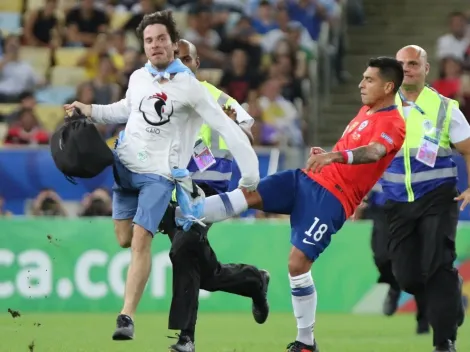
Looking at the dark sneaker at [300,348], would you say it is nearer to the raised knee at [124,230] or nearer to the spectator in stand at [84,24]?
the raised knee at [124,230]

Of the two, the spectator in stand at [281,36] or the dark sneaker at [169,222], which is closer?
the dark sneaker at [169,222]

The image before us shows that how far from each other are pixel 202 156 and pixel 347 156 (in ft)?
5.74

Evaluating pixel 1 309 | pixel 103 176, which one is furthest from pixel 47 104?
pixel 1 309

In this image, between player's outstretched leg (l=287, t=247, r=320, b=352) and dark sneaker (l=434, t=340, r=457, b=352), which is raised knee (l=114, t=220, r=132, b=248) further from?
dark sneaker (l=434, t=340, r=457, b=352)

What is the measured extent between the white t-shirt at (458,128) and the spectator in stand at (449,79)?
8.94 m

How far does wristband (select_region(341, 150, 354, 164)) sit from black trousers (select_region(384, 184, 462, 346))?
1544mm

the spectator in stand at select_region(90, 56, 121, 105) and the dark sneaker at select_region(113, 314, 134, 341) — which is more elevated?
the spectator in stand at select_region(90, 56, 121, 105)

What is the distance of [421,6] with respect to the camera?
24.1 m

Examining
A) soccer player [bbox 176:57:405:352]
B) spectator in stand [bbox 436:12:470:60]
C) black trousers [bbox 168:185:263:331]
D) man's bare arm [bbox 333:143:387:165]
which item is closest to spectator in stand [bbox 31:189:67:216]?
black trousers [bbox 168:185:263:331]

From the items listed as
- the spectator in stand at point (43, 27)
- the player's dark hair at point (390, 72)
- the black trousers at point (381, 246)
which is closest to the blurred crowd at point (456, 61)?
the black trousers at point (381, 246)

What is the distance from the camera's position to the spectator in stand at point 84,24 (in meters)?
21.4

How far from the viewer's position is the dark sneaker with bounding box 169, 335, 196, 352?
32.6 ft

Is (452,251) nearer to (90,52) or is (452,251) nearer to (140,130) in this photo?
(140,130)

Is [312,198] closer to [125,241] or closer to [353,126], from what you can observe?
[353,126]
